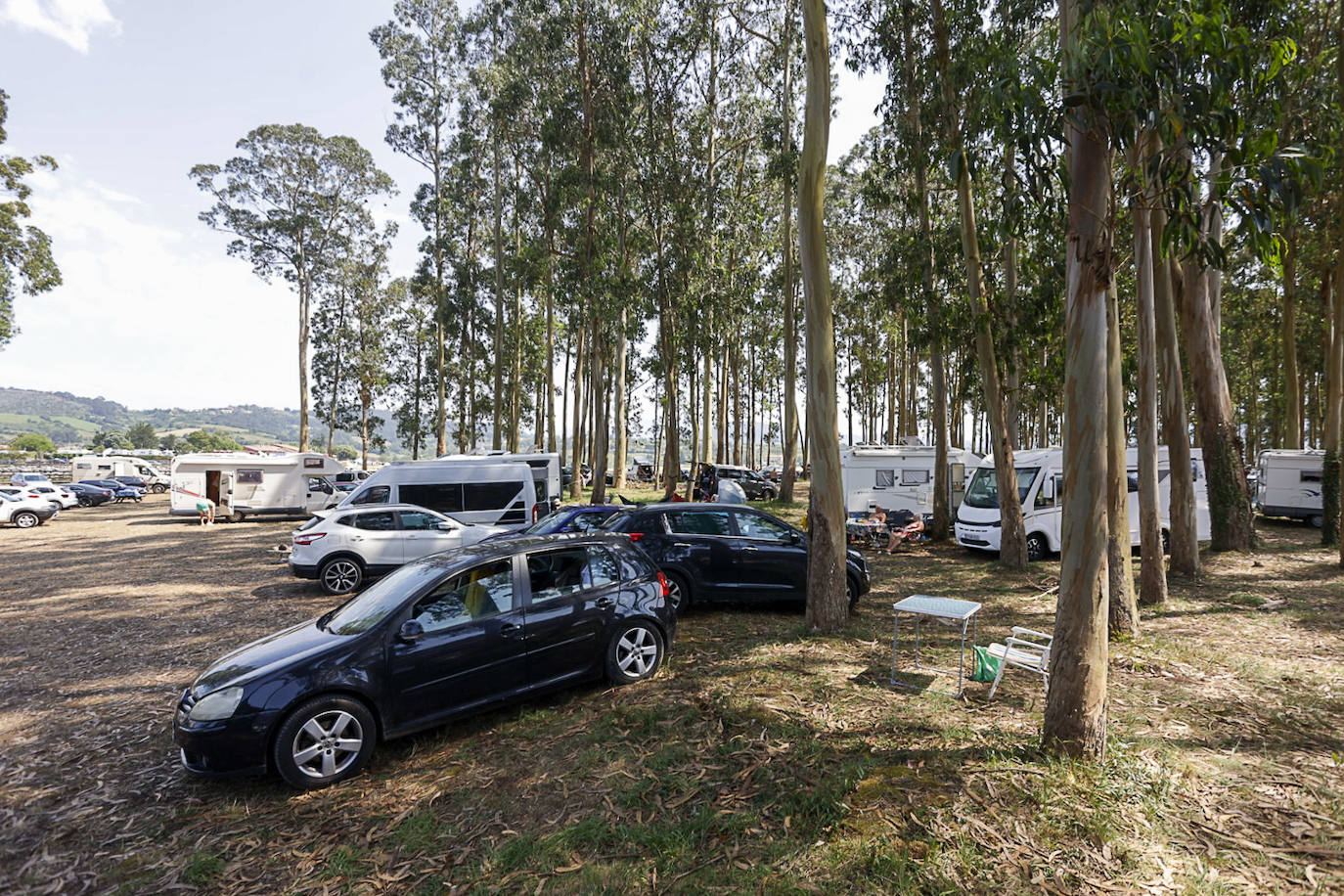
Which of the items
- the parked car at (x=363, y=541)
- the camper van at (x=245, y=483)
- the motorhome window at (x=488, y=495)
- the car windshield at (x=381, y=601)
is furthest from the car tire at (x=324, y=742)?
the camper van at (x=245, y=483)

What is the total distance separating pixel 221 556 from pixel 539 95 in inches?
673

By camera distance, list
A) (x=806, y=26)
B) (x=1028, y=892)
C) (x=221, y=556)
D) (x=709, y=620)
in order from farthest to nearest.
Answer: (x=221, y=556) < (x=709, y=620) < (x=806, y=26) < (x=1028, y=892)

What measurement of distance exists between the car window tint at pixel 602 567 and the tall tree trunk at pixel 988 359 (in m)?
8.42

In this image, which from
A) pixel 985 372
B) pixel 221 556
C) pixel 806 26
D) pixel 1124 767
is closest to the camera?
pixel 1124 767

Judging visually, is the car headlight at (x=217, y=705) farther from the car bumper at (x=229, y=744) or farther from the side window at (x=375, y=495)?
the side window at (x=375, y=495)

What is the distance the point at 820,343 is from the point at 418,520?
788cm

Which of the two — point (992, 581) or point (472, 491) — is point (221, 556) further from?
point (992, 581)

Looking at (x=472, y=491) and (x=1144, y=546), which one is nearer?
(x=1144, y=546)

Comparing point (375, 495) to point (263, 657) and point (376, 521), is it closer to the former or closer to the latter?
point (376, 521)

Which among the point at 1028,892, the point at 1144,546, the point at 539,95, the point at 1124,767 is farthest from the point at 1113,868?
the point at 539,95

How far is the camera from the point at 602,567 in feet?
20.0

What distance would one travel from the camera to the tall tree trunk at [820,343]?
23.9ft

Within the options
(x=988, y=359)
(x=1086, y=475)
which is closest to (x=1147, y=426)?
(x=988, y=359)

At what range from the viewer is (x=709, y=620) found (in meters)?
8.47
